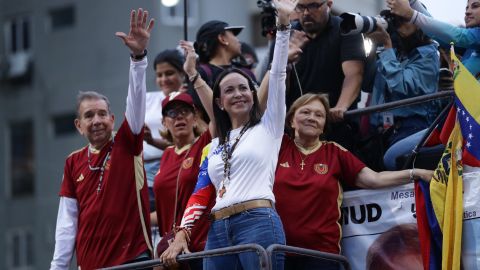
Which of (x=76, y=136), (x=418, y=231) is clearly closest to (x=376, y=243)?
(x=418, y=231)

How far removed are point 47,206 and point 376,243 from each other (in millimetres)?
22437

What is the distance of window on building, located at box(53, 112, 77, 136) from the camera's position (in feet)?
101

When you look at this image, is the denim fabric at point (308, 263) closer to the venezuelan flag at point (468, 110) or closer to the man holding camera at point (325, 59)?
the venezuelan flag at point (468, 110)

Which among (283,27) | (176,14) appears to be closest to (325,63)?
(283,27)

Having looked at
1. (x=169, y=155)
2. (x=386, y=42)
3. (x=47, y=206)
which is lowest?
(x=47, y=206)

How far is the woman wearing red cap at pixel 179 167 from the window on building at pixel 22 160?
70.4ft

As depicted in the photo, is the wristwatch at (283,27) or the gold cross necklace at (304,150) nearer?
the wristwatch at (283,27)

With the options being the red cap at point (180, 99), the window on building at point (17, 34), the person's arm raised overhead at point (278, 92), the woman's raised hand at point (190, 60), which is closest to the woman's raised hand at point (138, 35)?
the woman's raised hand at point (190, 60)

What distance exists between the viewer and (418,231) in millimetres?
9047

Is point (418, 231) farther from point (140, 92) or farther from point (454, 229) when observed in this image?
point (140, 92)

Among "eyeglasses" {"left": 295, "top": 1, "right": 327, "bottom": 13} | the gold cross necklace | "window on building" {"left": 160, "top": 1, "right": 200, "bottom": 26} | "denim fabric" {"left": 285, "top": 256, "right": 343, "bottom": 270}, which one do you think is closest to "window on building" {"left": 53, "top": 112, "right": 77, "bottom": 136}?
"window on building" {"left": 160, "top": 1, "right": 200, "bottom": 26}

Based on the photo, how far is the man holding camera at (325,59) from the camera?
394 inches

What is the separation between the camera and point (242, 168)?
8.83 m

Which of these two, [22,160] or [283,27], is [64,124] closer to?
[22,160]
